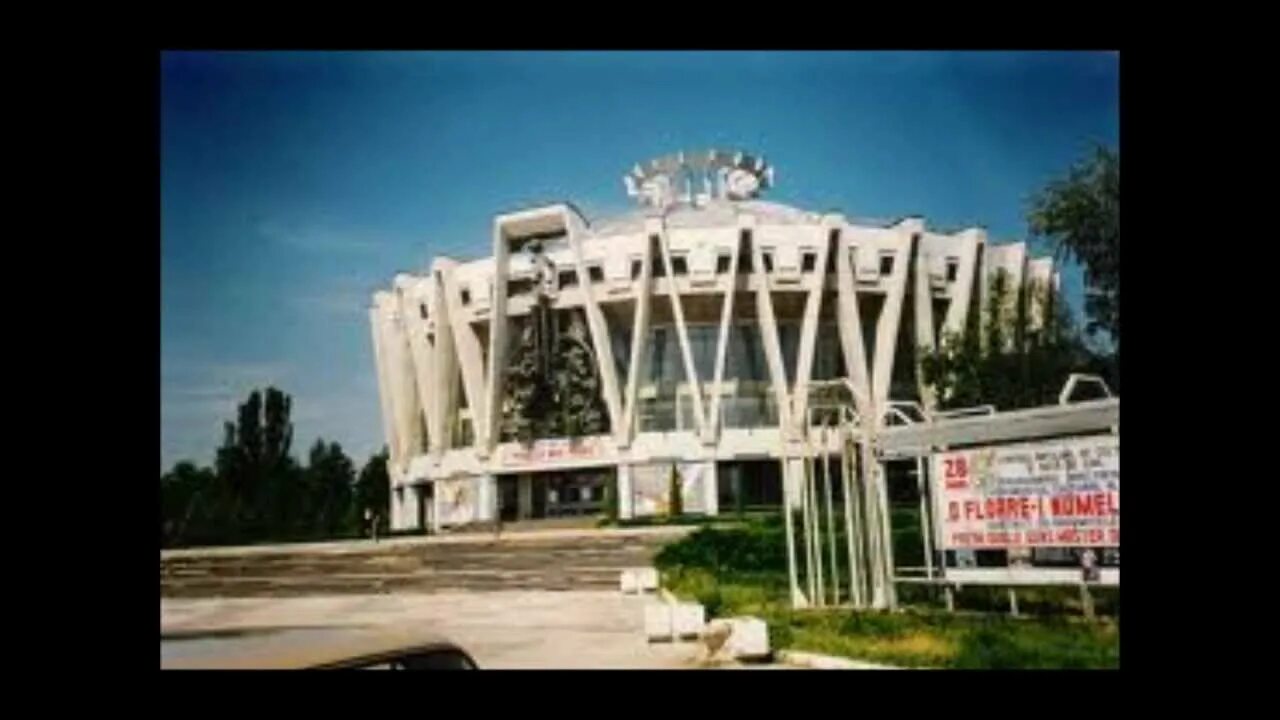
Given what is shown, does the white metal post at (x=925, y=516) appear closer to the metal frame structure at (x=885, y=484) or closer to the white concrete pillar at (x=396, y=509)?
the metal frame structure at (x=885, y=484)

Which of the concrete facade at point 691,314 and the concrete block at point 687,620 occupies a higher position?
the concrete facade at point 691,314

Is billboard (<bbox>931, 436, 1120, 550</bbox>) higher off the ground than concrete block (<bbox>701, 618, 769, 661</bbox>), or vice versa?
billboard (<bbox>931, 436, 1120, 550</bbox>)

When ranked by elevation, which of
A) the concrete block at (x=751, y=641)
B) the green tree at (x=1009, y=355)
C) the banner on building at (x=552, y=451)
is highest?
the green tree at (x=1009, y=355)

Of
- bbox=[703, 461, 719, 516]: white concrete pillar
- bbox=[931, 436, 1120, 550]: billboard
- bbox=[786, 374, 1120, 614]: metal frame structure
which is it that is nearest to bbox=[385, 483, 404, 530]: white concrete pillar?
bbox=[703, 461, 719, 516]: white concrete pillar

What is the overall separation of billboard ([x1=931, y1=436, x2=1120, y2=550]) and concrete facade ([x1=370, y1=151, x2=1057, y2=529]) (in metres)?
21.9

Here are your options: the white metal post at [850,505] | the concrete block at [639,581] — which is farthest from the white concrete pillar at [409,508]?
the white metal post at [850,505]

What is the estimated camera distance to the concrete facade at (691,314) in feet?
115

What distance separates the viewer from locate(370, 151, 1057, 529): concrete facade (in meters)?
34.9

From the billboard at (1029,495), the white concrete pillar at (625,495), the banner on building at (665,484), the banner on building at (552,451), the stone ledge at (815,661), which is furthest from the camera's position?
the banner on building at (552,451)

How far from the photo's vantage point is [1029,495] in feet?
35.5

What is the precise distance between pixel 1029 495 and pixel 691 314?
26216 millimetres

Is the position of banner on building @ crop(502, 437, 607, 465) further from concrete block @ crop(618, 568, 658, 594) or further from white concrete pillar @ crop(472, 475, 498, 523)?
concrete block @ crop(618, 568, 658, 594)

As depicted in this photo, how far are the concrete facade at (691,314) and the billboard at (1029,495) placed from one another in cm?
2190

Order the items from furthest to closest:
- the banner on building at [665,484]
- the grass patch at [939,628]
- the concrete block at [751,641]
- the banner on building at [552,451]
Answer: the banner on building at [552,451] < the banner on building at [665,484] < the concrete block at [751,641] < the grass patch at [939,628]
